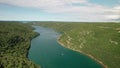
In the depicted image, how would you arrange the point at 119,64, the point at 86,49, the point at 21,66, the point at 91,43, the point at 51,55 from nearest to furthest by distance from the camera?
1. the point at 21,66
2. the point at 119,64
3. the point at 51,55
4. the point at 86,49
5. the point at 91,43

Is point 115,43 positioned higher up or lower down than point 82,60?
higher up

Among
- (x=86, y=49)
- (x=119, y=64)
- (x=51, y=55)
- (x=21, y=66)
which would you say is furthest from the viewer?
(x=86, y=49)

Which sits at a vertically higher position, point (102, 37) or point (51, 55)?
point (102, 37)

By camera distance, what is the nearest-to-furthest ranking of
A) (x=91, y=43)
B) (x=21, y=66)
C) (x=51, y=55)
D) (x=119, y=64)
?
1. (x=21, y=66)
2. (x=119, y=64)
3. (x=51, y=55)
4. (x=91, y=43)

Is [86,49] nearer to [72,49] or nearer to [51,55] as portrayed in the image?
[72,49]

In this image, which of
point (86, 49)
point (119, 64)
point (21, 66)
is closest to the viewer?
point (21, 66)

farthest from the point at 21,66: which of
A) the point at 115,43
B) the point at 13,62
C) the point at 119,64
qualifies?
the point at 115,43

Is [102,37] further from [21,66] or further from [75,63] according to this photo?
[21,66]

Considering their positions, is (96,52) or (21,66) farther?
(96,52)

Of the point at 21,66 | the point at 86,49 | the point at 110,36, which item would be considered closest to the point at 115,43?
the point at 110,36

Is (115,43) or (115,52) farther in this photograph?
(115,43)
